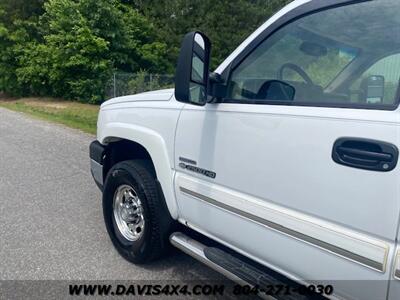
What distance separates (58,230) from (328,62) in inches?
124

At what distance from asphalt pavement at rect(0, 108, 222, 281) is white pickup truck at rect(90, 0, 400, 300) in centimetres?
66

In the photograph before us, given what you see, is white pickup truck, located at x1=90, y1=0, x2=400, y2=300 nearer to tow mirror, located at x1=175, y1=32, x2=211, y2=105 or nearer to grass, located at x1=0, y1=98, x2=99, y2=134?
tow mirror, located at x1=175, y1=32, x2=211, y2=105

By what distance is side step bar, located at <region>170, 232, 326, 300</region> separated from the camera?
6.87ft

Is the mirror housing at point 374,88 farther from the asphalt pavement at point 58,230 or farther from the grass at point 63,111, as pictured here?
the grass at point 63,111

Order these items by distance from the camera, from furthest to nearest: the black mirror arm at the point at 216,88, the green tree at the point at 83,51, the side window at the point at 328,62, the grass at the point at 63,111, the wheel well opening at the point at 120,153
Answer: the green tree at the point at 83,51 → the grass at the point at 63,111 → the wheel well opening at the point at 120,153 → the black mirror arm at the point at 216,88 → the side window at the point at 328,62

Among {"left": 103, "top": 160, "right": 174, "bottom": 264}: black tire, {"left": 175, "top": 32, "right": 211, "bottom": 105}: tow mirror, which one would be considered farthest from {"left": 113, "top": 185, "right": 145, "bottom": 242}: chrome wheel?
{"left": 175, "top": 32, "right": 211, "bottom": 105}: tow mirror

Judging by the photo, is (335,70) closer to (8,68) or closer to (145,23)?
(145,23)

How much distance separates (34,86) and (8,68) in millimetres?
2324

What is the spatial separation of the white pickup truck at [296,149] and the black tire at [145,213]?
0.49 feet

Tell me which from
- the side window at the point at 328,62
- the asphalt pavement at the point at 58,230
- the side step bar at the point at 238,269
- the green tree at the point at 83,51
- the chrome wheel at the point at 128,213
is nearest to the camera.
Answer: the side window at the point at 328,62

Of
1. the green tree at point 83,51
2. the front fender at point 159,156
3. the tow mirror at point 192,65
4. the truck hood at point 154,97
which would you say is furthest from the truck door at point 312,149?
the green tree at point 83,51

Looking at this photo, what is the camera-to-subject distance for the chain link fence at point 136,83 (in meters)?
15.1

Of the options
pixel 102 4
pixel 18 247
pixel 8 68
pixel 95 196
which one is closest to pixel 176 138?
→ pixel 18 247

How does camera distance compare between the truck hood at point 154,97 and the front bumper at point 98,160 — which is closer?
the truck hood at point 154,97
